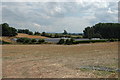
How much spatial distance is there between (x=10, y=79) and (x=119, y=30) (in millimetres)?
71217

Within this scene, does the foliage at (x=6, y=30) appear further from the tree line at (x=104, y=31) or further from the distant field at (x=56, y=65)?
the distant field at (x=56, y=65)

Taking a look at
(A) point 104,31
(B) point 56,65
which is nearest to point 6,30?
(A) point 104,31

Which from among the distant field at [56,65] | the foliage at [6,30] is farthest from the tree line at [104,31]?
the distant field at [56,65]

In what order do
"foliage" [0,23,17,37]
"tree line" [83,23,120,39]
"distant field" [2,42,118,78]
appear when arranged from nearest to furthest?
"distant field" [2,42,118,78], "foliage" [0,23,17,37], "tree line" [83,23,120,39]

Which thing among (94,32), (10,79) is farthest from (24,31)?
(10,79)

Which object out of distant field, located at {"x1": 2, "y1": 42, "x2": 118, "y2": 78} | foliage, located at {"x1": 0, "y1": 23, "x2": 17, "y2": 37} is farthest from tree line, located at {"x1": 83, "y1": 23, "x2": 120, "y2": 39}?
distant field, located at {"x1": 2, "y1": 42, "x2": 118, "y2": 78}

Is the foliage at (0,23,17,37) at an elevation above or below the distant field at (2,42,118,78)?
above

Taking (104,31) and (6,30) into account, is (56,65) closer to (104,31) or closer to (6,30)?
(6,30)

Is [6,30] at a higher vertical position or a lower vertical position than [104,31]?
lower

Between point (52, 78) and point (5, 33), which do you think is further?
point (5, 33)

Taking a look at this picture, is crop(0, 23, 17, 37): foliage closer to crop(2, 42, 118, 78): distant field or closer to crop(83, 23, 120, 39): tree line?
crop(83, 23, 120, 39): tree line

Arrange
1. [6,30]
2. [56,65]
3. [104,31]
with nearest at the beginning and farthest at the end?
1. [56,65]
2. [6,30]
3. [104,31]

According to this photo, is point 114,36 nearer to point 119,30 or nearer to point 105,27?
point 119,30

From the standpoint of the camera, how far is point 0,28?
57.9 meters
